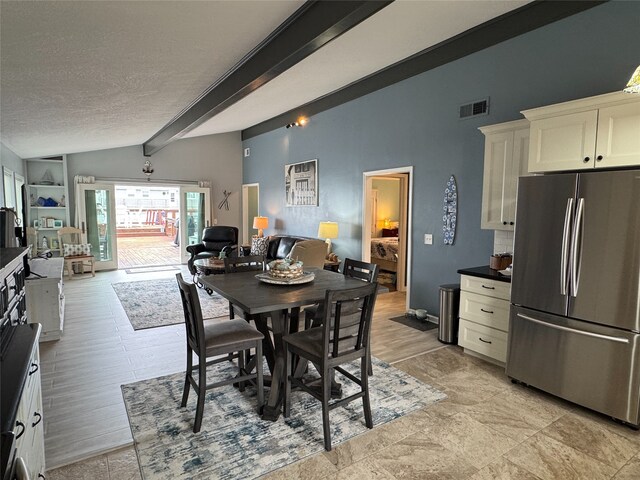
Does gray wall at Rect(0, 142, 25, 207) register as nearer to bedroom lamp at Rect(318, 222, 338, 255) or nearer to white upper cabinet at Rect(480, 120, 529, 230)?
bedroom lamp at Rect(318, 222, 338, 255)

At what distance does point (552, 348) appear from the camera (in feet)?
9.32

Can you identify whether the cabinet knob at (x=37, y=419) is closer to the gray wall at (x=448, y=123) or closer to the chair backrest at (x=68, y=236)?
the gray wall at (x=448, y=123)

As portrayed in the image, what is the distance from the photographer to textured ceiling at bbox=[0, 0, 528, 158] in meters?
2.20

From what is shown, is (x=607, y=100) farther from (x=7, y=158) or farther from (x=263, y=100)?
(x=7, y=158)

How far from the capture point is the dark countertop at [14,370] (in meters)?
0.99

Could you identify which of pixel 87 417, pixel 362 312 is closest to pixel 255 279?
pixel 362 312

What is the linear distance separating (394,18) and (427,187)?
2035 mm

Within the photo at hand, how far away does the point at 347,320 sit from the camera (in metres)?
2.33

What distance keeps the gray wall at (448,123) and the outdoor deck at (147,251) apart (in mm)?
4435

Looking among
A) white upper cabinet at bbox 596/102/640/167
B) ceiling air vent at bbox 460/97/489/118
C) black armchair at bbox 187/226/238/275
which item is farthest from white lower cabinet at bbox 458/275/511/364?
black armchair at bbox 187/226/238/275

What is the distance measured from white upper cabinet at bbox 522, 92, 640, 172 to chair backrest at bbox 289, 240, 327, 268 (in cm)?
328

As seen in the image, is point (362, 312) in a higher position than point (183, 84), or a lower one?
lower

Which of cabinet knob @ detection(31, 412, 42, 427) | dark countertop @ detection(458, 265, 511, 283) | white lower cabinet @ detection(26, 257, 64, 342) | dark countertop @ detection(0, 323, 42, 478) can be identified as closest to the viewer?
dark countertop @ detection(0, 323, 42, 478)

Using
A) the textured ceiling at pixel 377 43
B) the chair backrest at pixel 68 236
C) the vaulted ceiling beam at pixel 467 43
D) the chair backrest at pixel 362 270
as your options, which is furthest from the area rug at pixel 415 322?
the chair backrest at pixel 68 236
